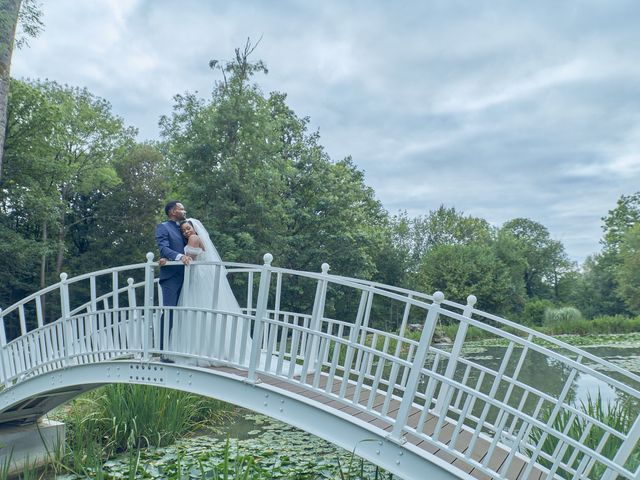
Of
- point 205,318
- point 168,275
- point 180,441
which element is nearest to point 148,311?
point 168,275

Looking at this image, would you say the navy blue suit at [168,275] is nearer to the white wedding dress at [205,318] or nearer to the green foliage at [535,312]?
the white wedding dress at [205,318]

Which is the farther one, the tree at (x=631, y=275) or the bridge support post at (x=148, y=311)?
the tree at (x=631, y=275)

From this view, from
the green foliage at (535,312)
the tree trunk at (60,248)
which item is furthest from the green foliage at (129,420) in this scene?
the green foliage at (535,312)

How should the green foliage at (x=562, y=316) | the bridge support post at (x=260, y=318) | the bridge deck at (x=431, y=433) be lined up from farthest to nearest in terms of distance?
the green foliage at (x=562, y=316) < the bridge support post at (x=260, y=318) < the bridge deck at (x=431, y=433)

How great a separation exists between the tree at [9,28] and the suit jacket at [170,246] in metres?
5.03

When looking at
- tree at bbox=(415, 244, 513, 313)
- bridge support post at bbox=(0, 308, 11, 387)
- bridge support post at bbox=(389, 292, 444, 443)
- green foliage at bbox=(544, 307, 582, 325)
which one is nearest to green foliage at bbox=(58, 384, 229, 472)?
bridge support post at bbox=(0, 308, 11, 387)

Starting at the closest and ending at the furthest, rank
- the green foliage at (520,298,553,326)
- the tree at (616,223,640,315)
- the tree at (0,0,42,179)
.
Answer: the tree at (0,0,42,179) → the green foliage at (520,298,553,326) → the tree at (616,223,640,315)

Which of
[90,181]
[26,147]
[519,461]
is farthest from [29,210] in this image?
[519,461]

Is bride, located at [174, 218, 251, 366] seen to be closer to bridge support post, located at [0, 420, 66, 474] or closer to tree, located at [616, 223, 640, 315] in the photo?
bridge support post, located at [0, 420, 66, 474]

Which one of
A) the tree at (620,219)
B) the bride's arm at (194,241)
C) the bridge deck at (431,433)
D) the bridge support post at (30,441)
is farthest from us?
the tree at (620,219)

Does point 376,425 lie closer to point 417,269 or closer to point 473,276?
point 473,276

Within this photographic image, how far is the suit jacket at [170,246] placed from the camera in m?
4.96

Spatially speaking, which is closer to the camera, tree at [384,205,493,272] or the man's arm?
the man's arm

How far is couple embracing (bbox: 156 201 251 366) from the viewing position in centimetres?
448
